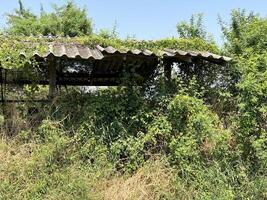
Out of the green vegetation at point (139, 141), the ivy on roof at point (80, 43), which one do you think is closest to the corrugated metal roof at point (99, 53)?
the ivy on roof at point (80, 43)

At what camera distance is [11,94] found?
8.75 metres

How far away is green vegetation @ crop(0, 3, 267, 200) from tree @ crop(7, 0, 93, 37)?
13423mm

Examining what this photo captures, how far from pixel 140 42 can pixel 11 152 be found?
327cm

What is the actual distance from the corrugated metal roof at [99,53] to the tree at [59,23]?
13.1 meters

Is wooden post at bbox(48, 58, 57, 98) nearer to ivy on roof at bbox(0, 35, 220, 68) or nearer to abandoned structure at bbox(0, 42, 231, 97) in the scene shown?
abandoned structure at bbox(0, 42, 231, 97)

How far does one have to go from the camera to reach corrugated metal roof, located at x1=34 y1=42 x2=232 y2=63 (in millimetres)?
7746

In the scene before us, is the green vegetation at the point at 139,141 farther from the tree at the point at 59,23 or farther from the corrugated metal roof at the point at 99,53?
the tree at the point at 59,23

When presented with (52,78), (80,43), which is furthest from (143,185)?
(80,43)

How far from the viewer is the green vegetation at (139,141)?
7.34 metres

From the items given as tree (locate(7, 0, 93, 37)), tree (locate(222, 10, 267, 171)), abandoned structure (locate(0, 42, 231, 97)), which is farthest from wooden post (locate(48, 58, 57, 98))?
tree (locate(7, 0, 93, 37))

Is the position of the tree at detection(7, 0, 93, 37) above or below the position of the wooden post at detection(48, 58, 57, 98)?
above

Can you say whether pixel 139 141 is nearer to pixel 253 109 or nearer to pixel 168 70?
pixel 168 70

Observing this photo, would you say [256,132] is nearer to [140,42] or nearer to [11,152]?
[140,42]

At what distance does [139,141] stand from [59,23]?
1567 centimetres
